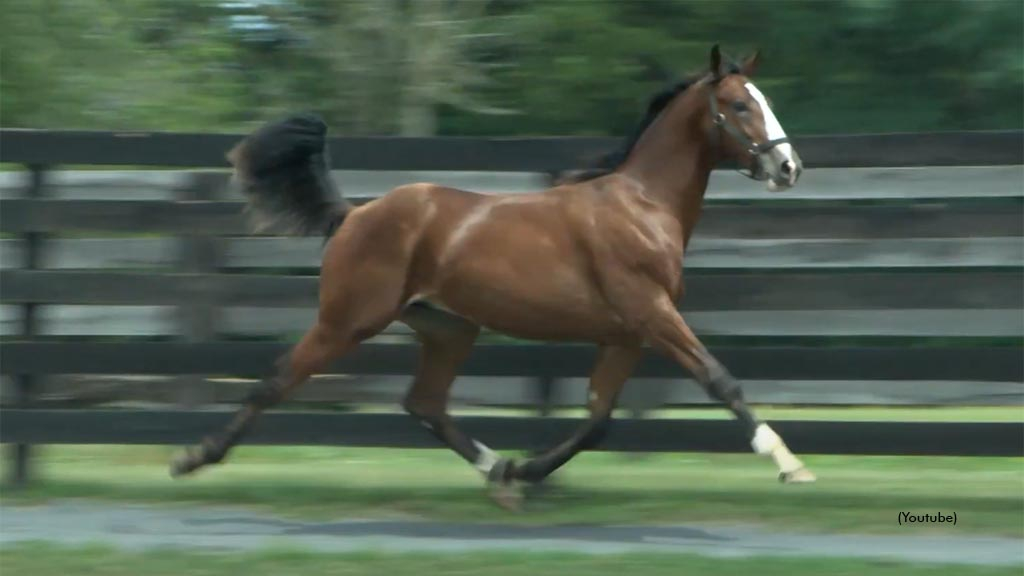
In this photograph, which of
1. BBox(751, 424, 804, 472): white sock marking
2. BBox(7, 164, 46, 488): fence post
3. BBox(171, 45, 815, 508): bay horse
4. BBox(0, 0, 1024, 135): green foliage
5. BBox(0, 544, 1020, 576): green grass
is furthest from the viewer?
BBox(0, 0, 1024, 135): green foliage

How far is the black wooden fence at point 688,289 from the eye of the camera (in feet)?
22.9

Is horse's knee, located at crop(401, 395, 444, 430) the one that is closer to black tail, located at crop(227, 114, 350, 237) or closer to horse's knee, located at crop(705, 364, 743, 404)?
black tail, located at crop(227, 114, 350, 237)

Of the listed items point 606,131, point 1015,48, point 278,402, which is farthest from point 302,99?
point 278,402

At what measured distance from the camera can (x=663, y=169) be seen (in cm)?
683

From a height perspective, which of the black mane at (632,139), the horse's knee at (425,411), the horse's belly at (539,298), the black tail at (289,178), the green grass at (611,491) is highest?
the black mane at (632,139)

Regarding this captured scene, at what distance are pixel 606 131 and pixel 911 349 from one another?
21.6 feet

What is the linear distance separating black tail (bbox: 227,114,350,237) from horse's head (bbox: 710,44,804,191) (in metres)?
1.84

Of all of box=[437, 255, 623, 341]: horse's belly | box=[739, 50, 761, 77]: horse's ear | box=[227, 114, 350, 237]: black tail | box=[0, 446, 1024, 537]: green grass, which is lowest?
box=[0, 446, 1024, 537]: green grass

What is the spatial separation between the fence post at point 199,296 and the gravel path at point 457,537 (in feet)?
2.43

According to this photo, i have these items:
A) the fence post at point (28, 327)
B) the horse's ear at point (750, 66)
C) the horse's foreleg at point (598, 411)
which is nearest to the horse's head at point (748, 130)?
the horse's ear at point (750, 66)

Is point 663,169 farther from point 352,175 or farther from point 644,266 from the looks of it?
point 352,175

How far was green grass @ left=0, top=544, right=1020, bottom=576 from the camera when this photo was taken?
5.72m

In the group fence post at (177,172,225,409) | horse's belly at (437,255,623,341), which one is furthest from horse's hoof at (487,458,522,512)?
fence post at (177,172,225,409)

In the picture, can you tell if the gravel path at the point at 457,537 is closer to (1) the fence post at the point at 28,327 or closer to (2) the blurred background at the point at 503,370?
(2) the blurred background at the point at 503,370
